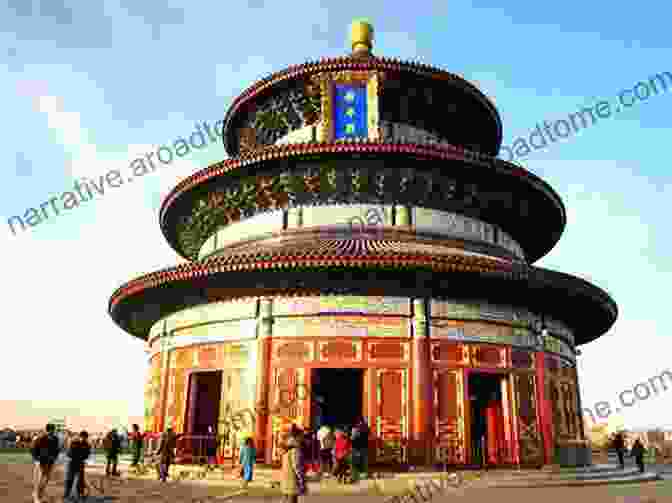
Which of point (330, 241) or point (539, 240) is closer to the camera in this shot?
point (330, 241)

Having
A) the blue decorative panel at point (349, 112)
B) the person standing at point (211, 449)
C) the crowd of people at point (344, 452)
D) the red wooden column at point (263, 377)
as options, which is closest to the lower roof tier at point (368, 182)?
the blue decorative panel at point (349, 112)

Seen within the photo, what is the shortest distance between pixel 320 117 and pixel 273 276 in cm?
740

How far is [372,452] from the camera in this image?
1491 cm

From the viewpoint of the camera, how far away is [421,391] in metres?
15.4

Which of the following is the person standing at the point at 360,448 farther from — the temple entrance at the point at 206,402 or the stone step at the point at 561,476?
the temple entrance at the point at 206,402

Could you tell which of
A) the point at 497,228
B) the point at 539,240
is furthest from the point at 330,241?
the point at 539,240

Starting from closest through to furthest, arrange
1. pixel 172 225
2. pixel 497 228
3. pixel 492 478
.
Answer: pixel 492 478 → pixel 497 228 → pixel 172 225

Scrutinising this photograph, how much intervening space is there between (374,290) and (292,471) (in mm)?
7733

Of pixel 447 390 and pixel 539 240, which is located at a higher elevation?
pixel 539 240

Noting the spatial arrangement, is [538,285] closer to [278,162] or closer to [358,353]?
[358,353]

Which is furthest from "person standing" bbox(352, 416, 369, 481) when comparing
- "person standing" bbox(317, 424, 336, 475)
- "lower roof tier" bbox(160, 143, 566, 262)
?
"lower roof tier" bbox(160, 143, 566, 262)

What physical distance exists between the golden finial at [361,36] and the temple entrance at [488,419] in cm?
1354

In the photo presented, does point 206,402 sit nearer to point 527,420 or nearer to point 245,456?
point 245,456

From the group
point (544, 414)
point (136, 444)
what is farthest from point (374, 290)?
point (136, 444)
